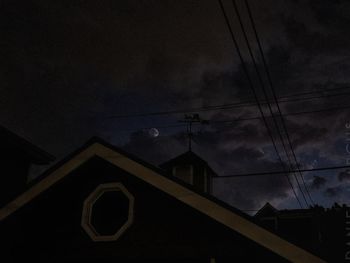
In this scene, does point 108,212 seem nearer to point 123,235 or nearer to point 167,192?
point 123,235

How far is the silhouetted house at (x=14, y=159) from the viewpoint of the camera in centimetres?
1241

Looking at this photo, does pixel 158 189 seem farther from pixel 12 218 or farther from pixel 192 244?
pixel 12 218

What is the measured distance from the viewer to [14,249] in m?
8.76

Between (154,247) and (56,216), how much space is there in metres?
2.43

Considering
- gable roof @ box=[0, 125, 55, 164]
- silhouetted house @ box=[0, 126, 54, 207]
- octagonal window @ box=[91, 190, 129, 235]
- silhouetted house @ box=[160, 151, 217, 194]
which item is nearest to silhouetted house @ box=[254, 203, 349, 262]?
silhouetted house @ box=[160, 151, 217, 194]

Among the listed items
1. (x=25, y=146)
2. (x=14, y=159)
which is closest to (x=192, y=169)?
(x=25, y=146)

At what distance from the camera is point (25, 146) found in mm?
12992

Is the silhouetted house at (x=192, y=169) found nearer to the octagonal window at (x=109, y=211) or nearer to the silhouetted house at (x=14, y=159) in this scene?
the silhouetted house at (x=14, y=159)

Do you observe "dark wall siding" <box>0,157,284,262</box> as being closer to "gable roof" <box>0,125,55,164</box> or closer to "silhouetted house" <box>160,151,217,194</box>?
"gable roof" <box>0,125,55,164</box>

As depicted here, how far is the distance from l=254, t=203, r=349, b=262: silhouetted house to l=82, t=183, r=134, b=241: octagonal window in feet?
41.9

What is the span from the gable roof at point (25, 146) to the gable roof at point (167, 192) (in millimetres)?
3960

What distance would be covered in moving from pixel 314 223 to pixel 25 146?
46.3 feet

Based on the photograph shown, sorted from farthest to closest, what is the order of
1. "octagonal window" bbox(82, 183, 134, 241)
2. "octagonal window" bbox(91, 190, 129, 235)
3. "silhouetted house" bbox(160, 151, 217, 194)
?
1. "silhouetted house" bbox(160, 151, 217, 194)
2. "octagonal window" bbox(91, 190, 129, 235)
3. "octagonal window" bbox(82, 183, 134, 241)

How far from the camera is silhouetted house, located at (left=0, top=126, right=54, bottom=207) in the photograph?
12.4 metres
